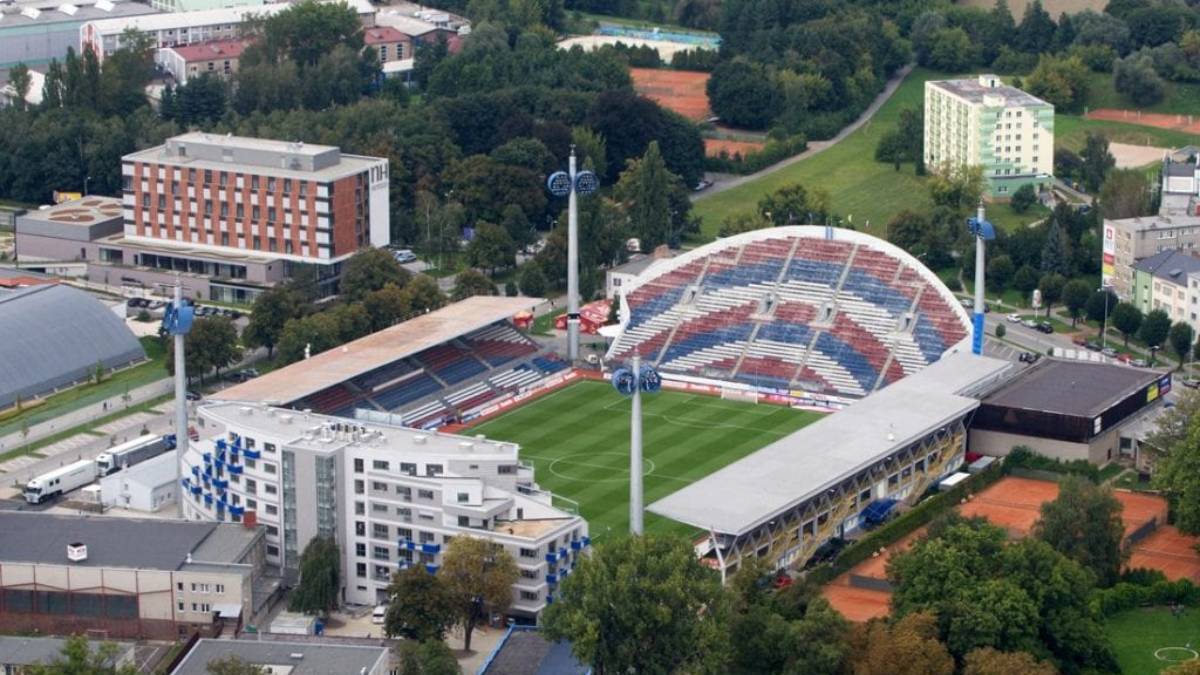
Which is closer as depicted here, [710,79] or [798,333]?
[798,333]

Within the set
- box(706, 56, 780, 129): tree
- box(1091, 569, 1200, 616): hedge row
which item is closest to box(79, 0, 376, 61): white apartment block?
box(706, 56, 780, 129): tree

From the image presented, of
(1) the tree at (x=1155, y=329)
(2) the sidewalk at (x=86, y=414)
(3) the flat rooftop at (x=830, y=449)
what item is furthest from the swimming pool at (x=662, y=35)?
(3) the flat rooftop at (x=830, y=449)

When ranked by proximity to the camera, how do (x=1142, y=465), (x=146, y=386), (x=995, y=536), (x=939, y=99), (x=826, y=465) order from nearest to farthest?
1. (x=995, y=536)
2. (x=826, y=465)
3. (x=1142, y=465)
4. (x=146, y=386)
5. (x=939, y=99)

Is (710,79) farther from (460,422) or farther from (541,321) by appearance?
(460,422)

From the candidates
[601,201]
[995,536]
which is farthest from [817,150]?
[995,536]

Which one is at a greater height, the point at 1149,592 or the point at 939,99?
the point at 939,99

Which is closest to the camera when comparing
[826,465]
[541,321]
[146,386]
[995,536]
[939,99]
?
[995,536]

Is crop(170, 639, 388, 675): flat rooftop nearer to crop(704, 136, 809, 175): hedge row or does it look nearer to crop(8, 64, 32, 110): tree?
crop(704, 136, 809, 175): hedge row
